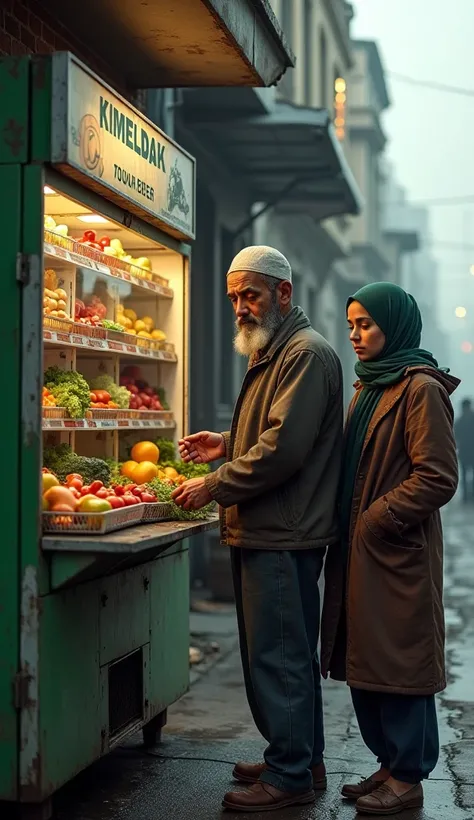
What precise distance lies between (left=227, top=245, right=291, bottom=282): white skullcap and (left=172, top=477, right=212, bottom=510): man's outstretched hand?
93 centimetres

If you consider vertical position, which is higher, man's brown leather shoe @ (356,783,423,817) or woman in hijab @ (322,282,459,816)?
woman in hijab @ (322,282,459,816)

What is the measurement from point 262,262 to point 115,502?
1.22m

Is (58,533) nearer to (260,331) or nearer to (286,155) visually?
(260,331)

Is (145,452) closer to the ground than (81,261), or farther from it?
closer to the ground

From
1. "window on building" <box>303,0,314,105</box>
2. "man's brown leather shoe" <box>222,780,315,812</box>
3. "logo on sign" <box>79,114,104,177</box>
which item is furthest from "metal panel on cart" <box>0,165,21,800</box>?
"window on building" <box>303,0,314,105</box>

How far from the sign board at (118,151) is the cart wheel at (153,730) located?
2.51 m

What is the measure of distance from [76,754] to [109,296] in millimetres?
2621

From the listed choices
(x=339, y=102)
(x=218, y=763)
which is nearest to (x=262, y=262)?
(x=218, y=763)

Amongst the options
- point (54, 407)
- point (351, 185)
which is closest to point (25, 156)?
point (54, 407)

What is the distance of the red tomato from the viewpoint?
4867mm

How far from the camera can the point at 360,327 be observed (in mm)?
5086

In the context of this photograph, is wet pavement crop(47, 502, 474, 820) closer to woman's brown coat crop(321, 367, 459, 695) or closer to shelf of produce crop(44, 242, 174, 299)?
woman's brown coat crop(321, 367, 459, 695)

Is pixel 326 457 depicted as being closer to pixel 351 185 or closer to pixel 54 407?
pixel 54 407

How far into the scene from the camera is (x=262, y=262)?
5.11 m
